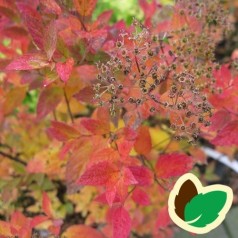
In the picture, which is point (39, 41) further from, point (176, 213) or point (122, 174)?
point (176, 213)

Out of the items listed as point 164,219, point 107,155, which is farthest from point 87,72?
point 164,219

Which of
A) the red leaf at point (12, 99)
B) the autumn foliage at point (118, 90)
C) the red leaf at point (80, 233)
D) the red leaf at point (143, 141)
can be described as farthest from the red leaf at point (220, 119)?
the red leaf at point (12, 99)

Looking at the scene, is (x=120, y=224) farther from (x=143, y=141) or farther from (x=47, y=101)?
(x=47, y=101)

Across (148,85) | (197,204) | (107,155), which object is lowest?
(197,204)

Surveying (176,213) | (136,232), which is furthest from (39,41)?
(136,232)

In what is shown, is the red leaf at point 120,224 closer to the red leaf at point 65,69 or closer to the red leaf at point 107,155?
the red leaf at point 107,155

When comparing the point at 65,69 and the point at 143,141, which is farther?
the point at 143,141

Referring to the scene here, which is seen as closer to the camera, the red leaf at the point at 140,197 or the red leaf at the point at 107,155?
the red leaf at the point at 107,155
